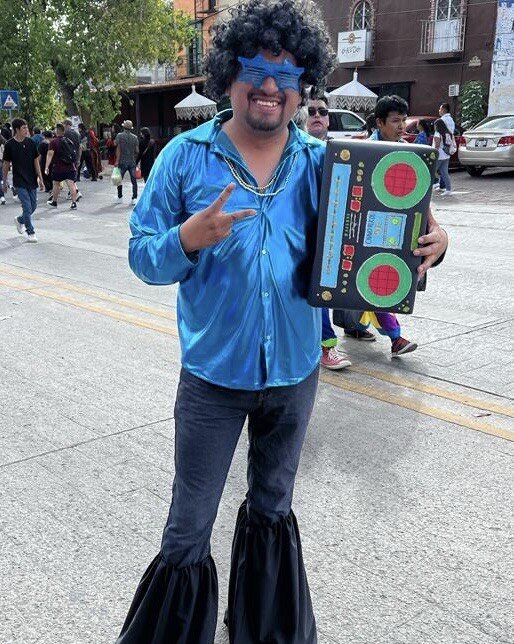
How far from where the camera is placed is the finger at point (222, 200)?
76.9 inches

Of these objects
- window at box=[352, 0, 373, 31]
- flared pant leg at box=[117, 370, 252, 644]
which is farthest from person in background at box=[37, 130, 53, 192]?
flared pant leg at box=[117, 370, 252, 644]

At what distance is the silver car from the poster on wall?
4729 mm

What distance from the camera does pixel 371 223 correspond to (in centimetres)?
223

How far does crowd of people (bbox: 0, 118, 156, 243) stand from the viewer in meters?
12.2

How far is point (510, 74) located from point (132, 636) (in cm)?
2535

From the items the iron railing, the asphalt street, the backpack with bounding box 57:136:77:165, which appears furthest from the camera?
the iron railing

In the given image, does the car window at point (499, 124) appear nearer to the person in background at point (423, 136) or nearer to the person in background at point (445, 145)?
the person in background at point (423, 136)

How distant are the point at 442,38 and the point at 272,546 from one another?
27.1 meters

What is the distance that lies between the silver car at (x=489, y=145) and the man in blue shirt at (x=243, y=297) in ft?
59.8

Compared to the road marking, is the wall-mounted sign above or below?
above

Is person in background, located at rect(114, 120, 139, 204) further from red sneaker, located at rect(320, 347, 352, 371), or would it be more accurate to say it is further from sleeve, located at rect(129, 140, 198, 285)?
sleeve, located at rect(129, 140, 198, 285)

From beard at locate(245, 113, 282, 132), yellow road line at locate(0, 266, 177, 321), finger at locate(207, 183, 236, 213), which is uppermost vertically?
beard at locate(245, 113, 282, 132)

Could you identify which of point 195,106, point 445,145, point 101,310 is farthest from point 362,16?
point 101,310

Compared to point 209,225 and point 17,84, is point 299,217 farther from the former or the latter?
point 17,84
